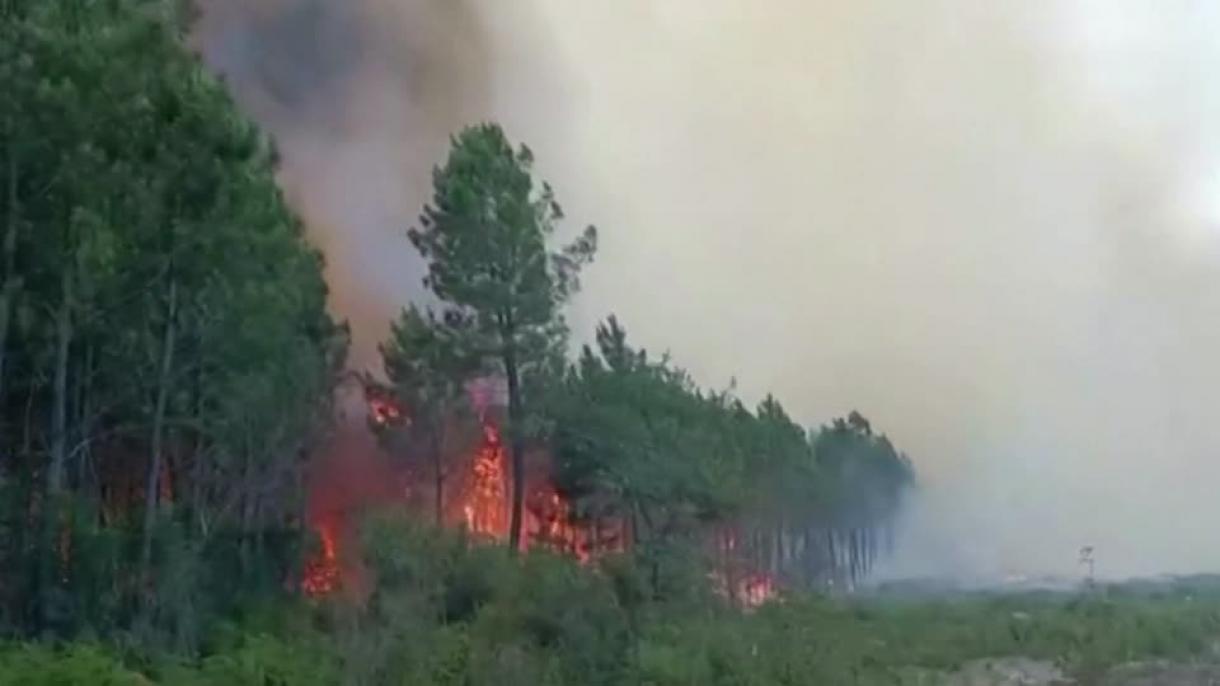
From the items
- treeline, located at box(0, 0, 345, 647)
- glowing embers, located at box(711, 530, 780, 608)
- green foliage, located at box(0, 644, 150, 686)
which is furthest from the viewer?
glowing embers, located at box(711, 530, 780, 608)

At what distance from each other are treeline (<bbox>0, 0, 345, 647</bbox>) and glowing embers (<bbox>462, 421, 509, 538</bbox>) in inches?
553

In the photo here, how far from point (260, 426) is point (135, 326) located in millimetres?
8139

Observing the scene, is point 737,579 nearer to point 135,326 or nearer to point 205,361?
point 205,361

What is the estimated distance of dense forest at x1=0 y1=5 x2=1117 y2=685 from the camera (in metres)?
24.4

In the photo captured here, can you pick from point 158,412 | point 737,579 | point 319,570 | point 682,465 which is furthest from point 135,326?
point 737,579

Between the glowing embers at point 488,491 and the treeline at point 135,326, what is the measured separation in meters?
14.0

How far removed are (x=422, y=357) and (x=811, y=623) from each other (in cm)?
2089

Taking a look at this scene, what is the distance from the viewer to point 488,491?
198 ft

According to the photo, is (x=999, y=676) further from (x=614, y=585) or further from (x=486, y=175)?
(x=486, y=175)

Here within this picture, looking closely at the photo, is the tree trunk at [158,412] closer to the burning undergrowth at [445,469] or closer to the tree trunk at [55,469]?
the tree trunk at [55,469]

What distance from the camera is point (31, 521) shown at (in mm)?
30250

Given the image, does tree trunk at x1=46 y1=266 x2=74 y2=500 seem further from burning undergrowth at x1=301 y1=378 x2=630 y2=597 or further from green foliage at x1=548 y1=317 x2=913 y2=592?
burning undergrowth at x1=301 y1=378 x2=630 y2=597

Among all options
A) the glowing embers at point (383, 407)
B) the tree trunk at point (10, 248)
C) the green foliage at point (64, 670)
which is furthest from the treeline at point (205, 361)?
the green foliage at point (64, 670)

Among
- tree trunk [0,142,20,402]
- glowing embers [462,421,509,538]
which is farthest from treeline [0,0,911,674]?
glowing embers [462,421,509,538]
